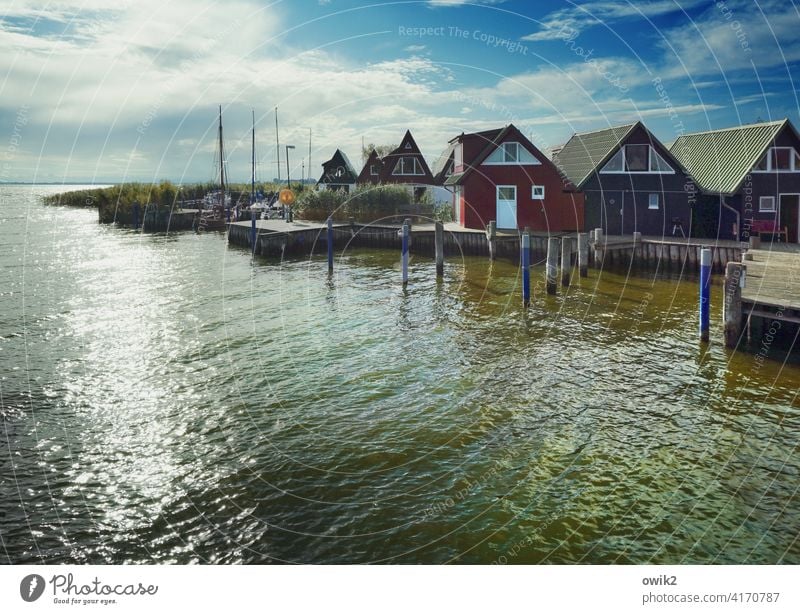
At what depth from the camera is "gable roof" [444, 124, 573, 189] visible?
4017 cm

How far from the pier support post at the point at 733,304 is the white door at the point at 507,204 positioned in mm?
24011

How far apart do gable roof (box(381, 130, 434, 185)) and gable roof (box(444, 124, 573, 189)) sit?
19826 millimetres

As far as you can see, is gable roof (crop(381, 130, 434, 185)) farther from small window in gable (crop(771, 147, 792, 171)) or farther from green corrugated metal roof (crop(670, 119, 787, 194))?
small window in gable (crop(771, 147, 792, 171))

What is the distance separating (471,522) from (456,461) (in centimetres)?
211

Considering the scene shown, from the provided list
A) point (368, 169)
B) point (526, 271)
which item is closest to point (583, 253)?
point (526, 271)

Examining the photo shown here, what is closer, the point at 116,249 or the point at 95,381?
the point at 95,381

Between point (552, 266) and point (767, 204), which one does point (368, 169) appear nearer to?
point (767, 204)

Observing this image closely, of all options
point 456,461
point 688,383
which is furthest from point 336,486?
point 688,383

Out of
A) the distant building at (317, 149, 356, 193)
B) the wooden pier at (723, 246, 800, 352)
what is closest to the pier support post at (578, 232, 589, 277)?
the wooden pier at (723, 246, 800, 352)

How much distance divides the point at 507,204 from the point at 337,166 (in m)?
38.3

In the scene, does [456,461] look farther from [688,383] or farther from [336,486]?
[688,383]

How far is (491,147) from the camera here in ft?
136

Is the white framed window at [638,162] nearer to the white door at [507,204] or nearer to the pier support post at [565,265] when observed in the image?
the white door at [507,204]
